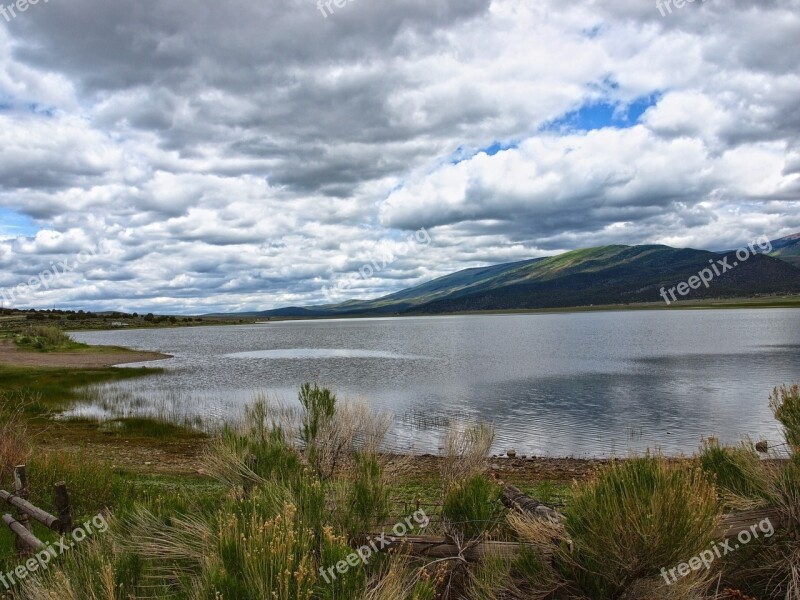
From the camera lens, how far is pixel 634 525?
470 centimetres

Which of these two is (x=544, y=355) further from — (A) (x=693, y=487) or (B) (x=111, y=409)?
(A) (x=693, y=487)

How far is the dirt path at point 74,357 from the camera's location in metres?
53.5

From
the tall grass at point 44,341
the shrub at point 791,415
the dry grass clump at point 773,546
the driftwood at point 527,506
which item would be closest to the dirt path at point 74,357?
the tall grass at point 44,341

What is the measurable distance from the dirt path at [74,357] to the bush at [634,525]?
57.4 metres

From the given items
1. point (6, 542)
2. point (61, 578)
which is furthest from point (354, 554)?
point (6, 542)

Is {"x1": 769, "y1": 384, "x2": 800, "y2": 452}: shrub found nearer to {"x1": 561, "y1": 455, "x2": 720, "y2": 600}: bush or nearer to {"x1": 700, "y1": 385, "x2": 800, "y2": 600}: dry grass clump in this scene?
{"x1": 700, "y1": 385, "x2": 800, "y2": 600}: dry grass clump

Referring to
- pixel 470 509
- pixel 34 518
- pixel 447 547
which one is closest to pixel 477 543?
pixel 447 547

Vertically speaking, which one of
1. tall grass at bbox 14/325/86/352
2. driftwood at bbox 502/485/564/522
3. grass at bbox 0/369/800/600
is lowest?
tall grass at bbox 14/325/86/352

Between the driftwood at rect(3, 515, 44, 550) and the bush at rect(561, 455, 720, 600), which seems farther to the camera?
the driftwood at rect(3, 515, 44, 550)

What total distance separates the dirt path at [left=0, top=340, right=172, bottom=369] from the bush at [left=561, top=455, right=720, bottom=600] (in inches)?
2262

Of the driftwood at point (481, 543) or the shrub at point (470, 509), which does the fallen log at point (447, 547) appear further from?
the shrub at point (470, 509)

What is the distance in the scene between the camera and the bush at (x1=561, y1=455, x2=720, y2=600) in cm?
464

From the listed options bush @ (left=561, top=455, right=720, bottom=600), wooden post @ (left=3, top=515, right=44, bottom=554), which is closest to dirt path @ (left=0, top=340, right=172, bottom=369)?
wooden post @ (left=3, top=515, right=44, bottom=554)

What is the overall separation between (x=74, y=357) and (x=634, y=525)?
68273 mm
